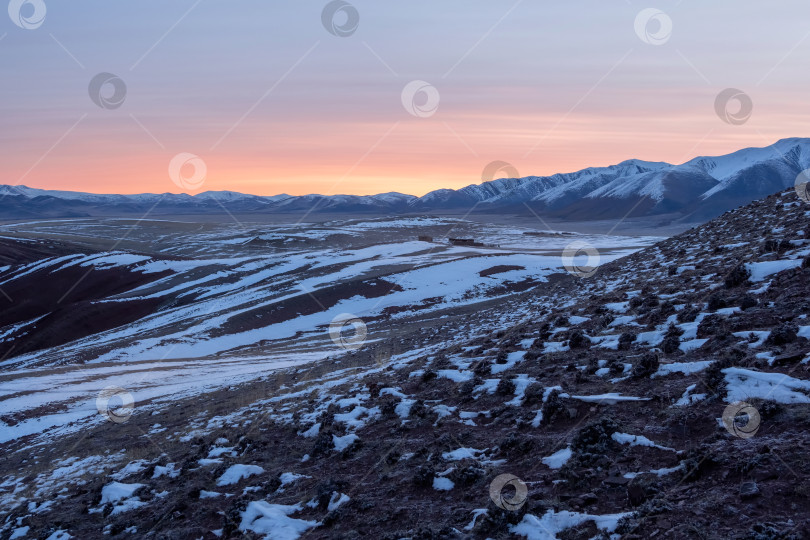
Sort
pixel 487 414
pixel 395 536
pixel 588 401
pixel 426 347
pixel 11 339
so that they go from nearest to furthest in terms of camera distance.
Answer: pixel 395 536, pixel 588 401, pixel 487 414, pixel 426 347, pixel 11 339

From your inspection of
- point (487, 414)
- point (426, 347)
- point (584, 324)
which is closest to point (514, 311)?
point (426, 347)

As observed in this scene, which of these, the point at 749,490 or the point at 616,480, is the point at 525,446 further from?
the point at 749,490

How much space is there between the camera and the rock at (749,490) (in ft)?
18.9

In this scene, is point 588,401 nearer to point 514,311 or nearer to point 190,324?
point 514,311

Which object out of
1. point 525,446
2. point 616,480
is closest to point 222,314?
point 525,446

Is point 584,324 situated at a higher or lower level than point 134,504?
higher

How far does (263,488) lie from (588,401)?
5543 millimetres

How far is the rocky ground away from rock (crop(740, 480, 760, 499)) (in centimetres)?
2

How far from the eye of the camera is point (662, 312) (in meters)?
13.3

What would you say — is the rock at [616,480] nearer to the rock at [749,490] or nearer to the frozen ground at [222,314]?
the rock at [749,490]

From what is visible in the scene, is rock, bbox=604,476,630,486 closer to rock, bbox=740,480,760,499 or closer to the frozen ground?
rock, bbox=740,480,760,499

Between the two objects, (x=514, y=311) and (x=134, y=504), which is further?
(x=514, y=311)

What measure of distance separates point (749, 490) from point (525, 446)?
10.3 ft

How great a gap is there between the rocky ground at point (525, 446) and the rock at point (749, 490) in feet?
0.07
